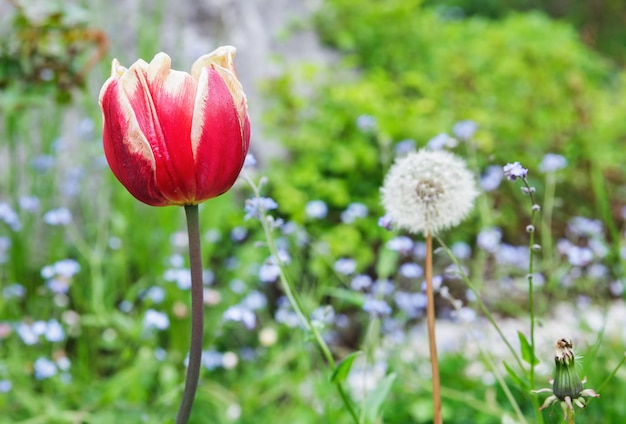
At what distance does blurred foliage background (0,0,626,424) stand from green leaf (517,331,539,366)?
0.67ft

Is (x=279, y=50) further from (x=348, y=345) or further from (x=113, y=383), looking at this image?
(x=113, y=383)

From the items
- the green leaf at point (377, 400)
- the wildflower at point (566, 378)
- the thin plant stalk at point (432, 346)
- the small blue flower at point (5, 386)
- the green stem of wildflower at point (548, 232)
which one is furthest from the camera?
the green stem of wildflower at point (548, 232)

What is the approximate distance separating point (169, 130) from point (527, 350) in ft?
1.67

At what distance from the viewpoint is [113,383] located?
169 cm

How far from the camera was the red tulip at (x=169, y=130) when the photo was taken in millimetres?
688

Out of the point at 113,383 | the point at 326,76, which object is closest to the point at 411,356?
the point at 113,383

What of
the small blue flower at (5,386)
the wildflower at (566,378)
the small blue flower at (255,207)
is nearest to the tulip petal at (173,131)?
the small blue flower at (255,207)

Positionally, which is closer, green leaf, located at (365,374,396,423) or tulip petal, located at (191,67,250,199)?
tulip petal, located at (191,67,250,199)

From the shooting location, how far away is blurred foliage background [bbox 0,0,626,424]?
1.70m

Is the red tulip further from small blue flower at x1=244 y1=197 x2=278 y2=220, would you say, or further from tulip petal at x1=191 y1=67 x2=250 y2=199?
small blue flower at x1=244 y1=197 x2=278 y2=220

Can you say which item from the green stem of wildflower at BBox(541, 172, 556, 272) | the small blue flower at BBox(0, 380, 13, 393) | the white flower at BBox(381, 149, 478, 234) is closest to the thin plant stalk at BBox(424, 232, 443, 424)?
the white flower at BBox(381, 149, 478, 234)

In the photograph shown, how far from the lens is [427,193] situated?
951mm

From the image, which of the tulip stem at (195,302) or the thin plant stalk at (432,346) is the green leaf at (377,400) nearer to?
the thin plant stalk at (432,346)

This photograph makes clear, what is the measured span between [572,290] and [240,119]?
7.54ft
